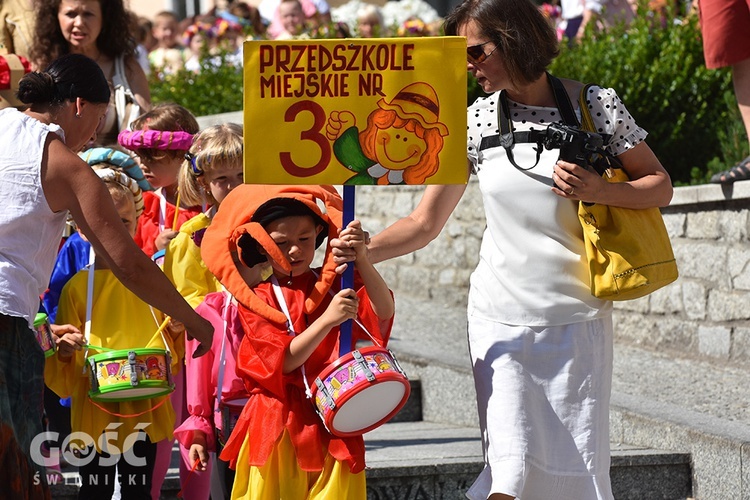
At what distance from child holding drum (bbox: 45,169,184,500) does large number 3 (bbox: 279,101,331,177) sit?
1280 millimetres

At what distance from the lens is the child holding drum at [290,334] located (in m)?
4.03

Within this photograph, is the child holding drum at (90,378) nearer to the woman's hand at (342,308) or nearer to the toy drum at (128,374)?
the toy drum at (128,374)

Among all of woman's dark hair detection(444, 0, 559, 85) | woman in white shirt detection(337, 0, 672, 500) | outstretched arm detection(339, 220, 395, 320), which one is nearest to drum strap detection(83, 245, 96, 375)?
outstretched arm detection(339, 220, 395, 320)

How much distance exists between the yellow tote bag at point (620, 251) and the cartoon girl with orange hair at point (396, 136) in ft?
1.71

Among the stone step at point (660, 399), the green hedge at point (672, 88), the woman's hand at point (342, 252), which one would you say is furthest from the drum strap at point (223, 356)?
the green hedge at point (672, 88)

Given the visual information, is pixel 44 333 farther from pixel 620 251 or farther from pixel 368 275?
pixel 620 251

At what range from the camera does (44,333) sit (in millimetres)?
4562

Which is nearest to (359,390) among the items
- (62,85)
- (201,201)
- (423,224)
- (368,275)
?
(368,275)

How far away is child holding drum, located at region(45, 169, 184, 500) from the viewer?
4941 mm

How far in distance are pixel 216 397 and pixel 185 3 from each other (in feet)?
56.7

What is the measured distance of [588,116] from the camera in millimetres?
4059

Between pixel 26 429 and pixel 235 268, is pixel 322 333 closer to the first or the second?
pixel 235 268

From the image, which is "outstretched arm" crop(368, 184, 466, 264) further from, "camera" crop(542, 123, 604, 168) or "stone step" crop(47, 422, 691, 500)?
"stone step" crop(47, 422, 691, 500)

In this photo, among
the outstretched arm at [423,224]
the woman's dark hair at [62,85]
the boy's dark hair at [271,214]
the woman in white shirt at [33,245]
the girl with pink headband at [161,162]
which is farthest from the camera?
the girl with pink headband at [161,162]
